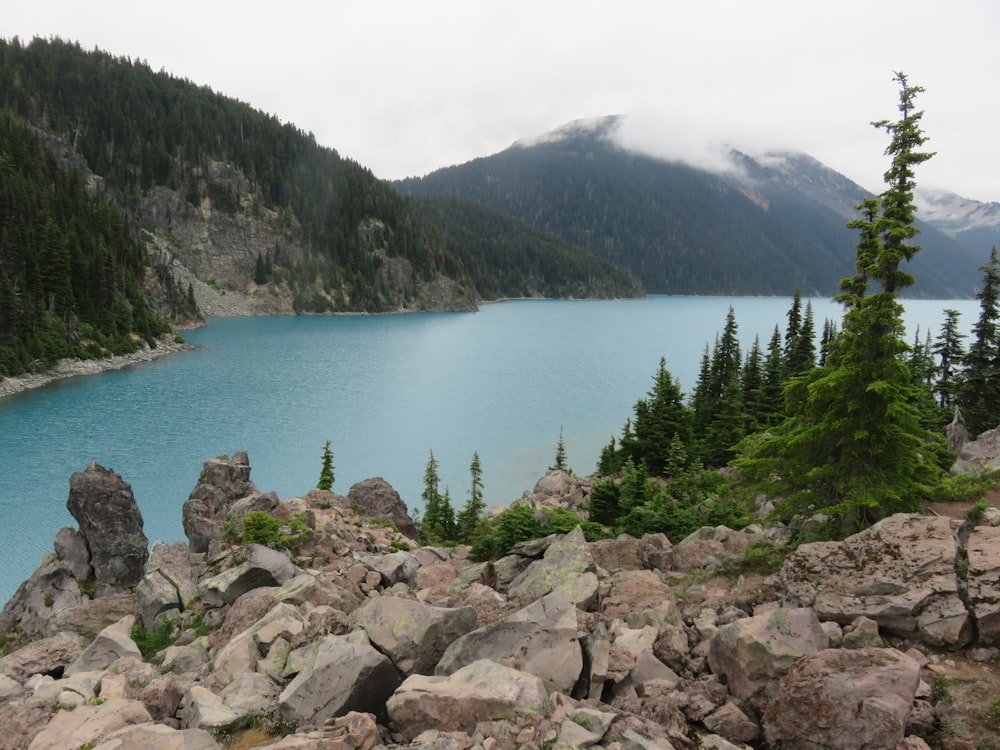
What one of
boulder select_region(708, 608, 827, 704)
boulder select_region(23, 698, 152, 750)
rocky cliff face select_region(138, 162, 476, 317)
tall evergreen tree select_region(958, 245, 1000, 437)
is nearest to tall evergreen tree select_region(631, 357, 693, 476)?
tall evergreen tree select_region(958, 245, 1000, 437)

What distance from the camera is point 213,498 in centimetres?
2048

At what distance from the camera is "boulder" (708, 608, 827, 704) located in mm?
7012

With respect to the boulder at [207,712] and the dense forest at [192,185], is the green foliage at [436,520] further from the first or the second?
the dense forest at [192,185]

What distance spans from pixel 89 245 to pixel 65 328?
22.0 metres

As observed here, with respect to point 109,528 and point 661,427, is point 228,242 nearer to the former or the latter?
point 661,427

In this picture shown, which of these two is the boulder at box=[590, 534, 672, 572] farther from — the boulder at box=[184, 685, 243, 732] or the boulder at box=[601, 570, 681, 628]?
the boulder at box=[184, 685, 243, 732]

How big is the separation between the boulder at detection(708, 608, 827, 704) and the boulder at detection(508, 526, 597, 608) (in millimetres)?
3184

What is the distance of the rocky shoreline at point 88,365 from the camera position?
5469 cm

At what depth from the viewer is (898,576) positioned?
27.3 feet

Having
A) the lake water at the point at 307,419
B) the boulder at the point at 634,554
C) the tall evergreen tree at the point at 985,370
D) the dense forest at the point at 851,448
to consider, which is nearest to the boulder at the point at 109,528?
the lake water at the point at 307,419

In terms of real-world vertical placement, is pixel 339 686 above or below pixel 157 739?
above

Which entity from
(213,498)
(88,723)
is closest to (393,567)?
(88,723)

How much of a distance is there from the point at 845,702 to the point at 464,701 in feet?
14.4

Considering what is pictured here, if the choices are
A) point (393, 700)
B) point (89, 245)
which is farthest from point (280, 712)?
point (89, 245)
